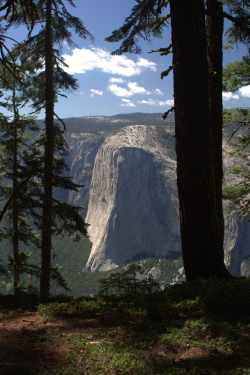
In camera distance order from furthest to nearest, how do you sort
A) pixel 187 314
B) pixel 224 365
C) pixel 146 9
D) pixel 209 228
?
pixel 146 9, pixel 209 228, pixel 187 314, pixel 224 365

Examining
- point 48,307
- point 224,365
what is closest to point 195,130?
point 48,307

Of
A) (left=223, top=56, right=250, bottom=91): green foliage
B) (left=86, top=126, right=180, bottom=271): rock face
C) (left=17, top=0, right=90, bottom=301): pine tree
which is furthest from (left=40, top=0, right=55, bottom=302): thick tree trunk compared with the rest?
(left=86, top=126, right=180, bottom=271): rock face

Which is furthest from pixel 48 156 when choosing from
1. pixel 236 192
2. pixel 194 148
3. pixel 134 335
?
pixel 134 335

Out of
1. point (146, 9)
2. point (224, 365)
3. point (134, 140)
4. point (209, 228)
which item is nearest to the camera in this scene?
point (224, 365)

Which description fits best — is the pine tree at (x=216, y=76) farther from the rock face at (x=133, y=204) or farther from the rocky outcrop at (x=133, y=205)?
the rocky outcrop at (x=133, y=205)

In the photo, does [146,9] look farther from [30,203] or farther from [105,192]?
[105,192]

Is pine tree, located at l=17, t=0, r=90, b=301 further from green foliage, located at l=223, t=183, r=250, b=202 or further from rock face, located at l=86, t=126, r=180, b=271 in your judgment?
rock face, located at l=86, t=126, r=180, b=271
